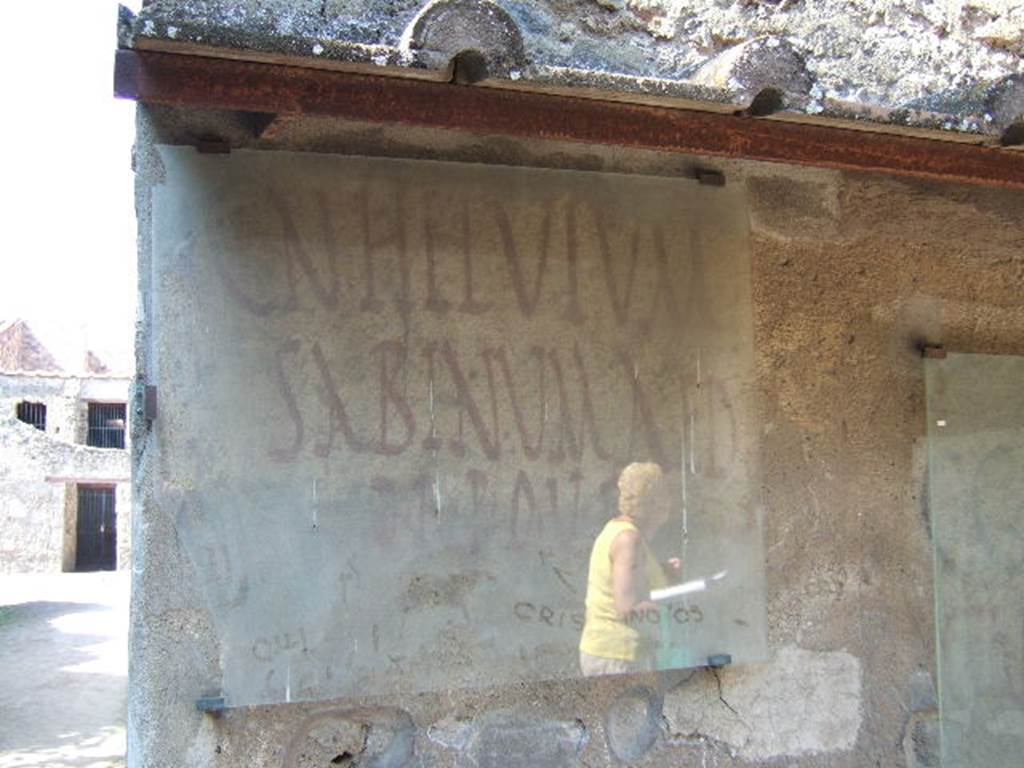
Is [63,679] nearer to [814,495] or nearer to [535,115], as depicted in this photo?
[814,495]

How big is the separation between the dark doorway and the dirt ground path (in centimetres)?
622

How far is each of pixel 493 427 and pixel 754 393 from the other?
0.89 metres

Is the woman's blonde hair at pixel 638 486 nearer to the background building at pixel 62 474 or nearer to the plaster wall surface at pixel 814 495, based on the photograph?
the plaster wall surface at pixel 814 495

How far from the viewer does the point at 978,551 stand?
11.9 ft

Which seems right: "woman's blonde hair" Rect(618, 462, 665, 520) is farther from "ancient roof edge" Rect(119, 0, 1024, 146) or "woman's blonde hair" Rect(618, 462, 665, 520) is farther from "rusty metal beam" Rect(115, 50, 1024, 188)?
"ancient roof edge" Rect(119, 0, 1024, 146)

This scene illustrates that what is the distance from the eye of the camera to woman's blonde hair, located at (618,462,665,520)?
10.6 ft

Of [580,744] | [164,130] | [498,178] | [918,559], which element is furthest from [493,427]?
[918,559]

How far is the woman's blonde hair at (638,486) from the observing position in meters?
3.24

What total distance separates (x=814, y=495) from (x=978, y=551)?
0.66 m

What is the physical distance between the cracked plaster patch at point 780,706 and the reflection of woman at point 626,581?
22cm

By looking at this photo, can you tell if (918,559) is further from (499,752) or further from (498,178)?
(498,178)

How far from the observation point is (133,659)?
108 inches

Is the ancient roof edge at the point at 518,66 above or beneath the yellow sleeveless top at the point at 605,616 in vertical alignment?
→ above

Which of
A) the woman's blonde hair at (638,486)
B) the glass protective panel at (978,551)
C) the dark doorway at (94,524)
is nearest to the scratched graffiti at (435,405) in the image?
the woman's blonde hair at (638,486)
